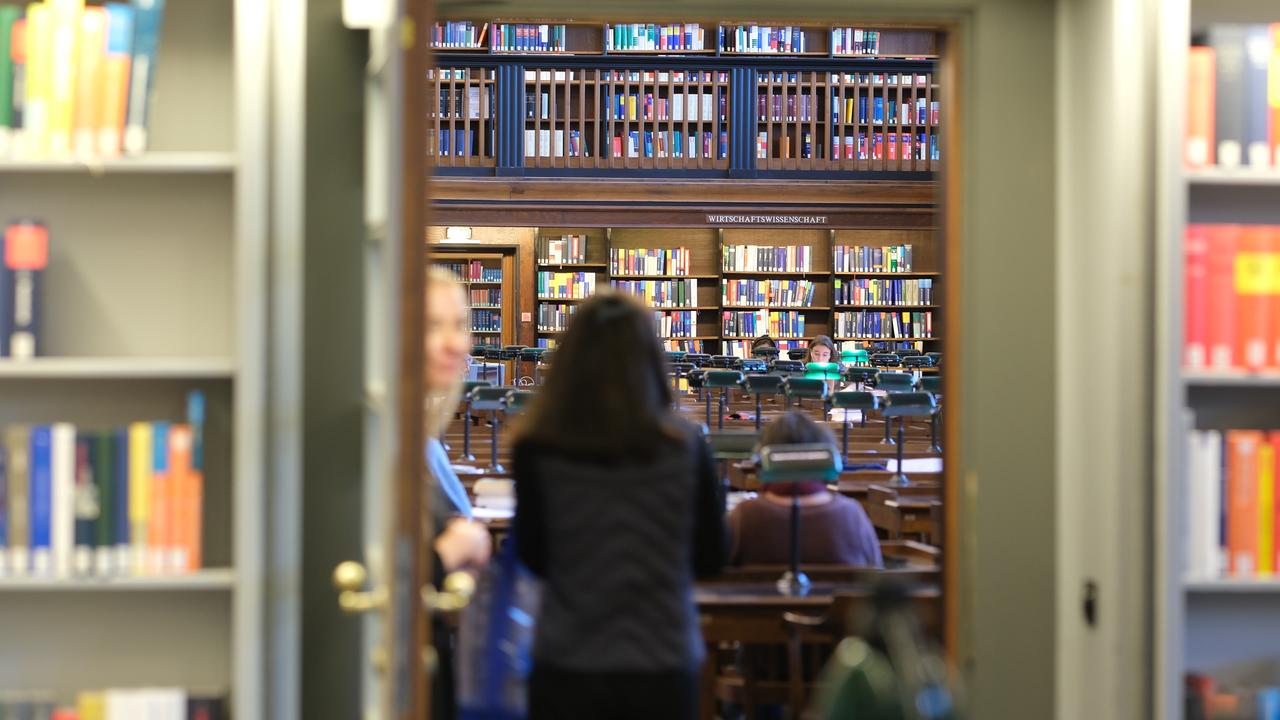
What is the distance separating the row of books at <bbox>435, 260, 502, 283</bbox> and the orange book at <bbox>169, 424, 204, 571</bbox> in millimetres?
11517

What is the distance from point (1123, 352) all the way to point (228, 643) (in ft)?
5.94

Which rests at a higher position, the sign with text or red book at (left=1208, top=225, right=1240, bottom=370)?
the sign with text

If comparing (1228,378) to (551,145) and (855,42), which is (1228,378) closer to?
(551,145)

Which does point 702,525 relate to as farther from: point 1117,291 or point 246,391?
point 1117,291

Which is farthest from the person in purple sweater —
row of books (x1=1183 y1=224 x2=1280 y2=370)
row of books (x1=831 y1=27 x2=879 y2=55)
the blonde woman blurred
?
row of books (x1=831 y1=27 x2=879 y2=55)

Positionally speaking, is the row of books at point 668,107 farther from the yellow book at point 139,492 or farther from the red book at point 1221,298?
the yellow book at point 139,492

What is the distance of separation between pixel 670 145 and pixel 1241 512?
36.4 ft

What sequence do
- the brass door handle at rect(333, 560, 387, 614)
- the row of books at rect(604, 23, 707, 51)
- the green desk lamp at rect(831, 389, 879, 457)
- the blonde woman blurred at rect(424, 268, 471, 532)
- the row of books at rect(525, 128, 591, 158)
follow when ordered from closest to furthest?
the brass door handle at rect(333, 560, 387, 614)
the blonde woman blurred at rect(424, 268, 471, 532)
the green desk lamp at rect(831, 389, 879, 457)
the row of books at rect(525, 128, 591, 158)
the row of books at rect(604, 23, 707, 51)

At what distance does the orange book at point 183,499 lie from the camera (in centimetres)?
232

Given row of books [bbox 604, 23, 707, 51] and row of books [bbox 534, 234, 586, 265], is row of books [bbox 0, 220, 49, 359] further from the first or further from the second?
row of books [bbox 604, 23, 707, 51]

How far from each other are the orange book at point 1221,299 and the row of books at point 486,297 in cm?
1160

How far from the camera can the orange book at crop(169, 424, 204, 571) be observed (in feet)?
7.62

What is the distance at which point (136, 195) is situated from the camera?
2553 mm

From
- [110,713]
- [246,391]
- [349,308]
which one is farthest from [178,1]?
[110,713]
